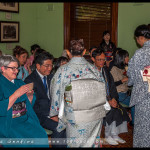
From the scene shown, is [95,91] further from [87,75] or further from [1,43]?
[1,43]

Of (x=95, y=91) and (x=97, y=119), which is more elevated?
(x=95, y=91)

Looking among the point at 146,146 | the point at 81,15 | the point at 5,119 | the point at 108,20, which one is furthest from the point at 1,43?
the point at 146,146

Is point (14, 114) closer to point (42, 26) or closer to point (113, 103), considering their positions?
point (113, 103)

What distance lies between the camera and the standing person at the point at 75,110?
7.65 feet

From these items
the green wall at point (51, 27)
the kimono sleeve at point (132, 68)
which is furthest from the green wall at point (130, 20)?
the kimono sleeve at point (132, 68)

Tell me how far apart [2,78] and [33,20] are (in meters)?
4.50

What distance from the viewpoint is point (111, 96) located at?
344 cm

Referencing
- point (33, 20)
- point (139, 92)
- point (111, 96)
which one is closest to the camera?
point (139, 92)

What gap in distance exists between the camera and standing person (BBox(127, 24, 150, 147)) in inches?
104

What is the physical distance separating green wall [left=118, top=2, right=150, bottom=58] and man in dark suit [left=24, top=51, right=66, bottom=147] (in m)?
2.97

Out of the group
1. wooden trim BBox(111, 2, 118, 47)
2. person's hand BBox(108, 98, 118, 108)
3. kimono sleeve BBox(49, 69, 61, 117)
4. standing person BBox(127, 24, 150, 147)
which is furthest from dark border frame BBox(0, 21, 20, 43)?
standing person BBox(127, 24, 150, 147)

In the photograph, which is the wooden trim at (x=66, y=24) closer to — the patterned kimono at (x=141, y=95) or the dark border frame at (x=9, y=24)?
the dark border frame at (x=9, y=24)

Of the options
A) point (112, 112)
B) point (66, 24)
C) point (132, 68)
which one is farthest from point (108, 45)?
point (132, 68)

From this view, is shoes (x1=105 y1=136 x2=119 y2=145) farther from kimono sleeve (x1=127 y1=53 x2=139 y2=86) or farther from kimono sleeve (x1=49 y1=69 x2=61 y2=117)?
kimono sleeve (x1=49 y1=69 x2=61 y2=117)
